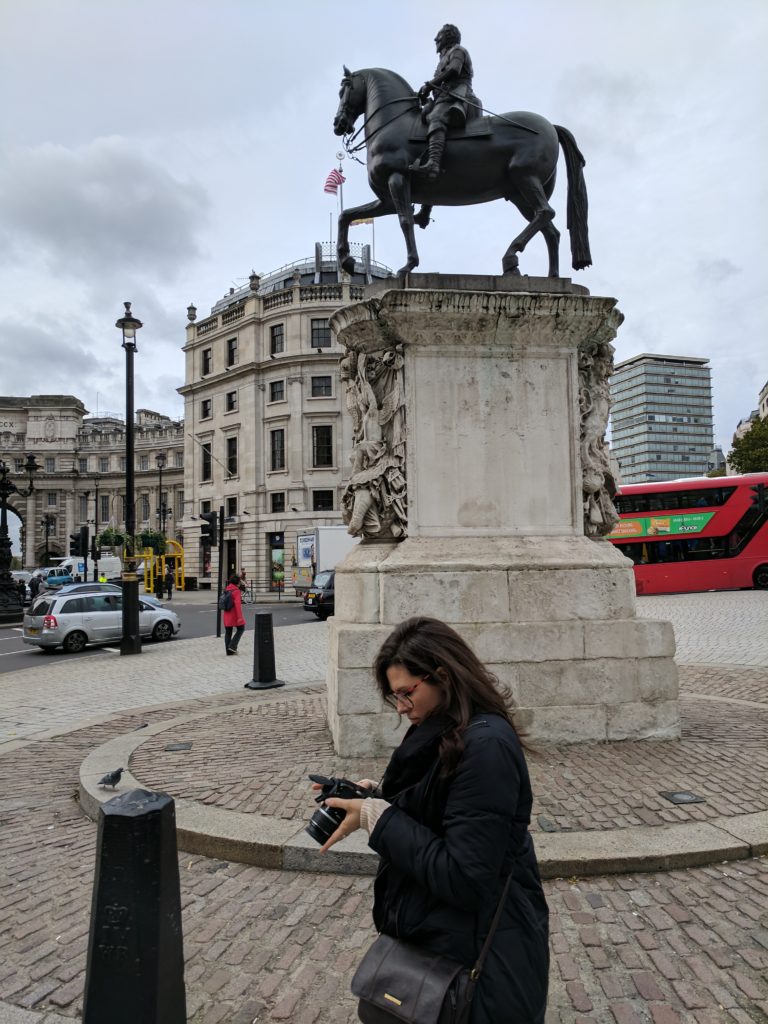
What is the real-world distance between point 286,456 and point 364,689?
133 feet

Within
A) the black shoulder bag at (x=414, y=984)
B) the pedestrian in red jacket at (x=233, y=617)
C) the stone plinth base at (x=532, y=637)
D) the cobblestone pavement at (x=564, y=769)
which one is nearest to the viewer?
the black shoulder bag at (x=414, y=984)

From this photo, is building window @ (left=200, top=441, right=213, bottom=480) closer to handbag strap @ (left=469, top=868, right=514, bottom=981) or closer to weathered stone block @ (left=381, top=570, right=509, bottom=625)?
weathered stone block @ (left=381, top=570, right=509, bottom=625)

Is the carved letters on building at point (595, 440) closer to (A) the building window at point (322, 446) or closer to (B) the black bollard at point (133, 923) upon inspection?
(B) the black bollard at point (133, 923)

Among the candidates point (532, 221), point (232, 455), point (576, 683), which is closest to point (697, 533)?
point (532, 221)

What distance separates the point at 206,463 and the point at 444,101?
4742 centimetres

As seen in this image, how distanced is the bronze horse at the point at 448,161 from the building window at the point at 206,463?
45851mm

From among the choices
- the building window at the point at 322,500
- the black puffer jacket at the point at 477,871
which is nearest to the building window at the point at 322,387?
the building window at the point at 322,500

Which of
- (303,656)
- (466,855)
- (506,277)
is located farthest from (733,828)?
(303,656)

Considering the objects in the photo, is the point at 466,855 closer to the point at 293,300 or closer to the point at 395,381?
the point at 395,381

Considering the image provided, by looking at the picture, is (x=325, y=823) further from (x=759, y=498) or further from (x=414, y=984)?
(x=759, y=498)

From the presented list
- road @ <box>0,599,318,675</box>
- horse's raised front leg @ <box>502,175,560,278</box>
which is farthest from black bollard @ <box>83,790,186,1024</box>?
road @ <box>0,599,318,675</box>

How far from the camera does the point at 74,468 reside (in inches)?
3880

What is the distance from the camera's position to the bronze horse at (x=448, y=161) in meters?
6.40

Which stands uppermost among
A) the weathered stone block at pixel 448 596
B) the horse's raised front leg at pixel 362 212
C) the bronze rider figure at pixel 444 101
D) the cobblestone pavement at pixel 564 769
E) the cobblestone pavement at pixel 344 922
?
the bronze rider figure at pixel 444 101
